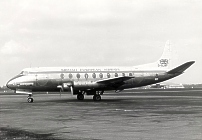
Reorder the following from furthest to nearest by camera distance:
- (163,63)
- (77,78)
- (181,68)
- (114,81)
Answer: (163,63) → (181,68) → (77,78) → (114,81)

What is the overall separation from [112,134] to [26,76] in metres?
22.5

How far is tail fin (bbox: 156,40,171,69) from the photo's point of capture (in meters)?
35.1

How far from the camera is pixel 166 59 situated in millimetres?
35844

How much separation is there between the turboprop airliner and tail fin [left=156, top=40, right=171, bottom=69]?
78 cm

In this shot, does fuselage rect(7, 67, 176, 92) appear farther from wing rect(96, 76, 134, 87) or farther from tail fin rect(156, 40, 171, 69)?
tail fin rect(156, 40, 171, 69)

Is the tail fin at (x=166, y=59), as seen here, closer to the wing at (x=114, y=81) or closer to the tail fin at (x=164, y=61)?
the tail fin at (x=164, y=61)

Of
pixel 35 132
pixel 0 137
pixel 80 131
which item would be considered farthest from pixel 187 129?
pixel 0 137

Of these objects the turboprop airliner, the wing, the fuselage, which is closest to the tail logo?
the turboprop airliner

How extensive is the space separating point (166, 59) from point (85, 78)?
33.7 ft

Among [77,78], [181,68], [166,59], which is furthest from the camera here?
[166,59]

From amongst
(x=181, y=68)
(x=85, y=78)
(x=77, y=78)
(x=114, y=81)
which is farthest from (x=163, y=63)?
(x=77, y=78)

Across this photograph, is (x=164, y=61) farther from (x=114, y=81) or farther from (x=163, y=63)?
(x=114, y=81)

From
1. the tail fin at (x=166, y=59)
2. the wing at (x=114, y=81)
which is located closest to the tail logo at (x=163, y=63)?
the tail fin at (x=166, y=59)

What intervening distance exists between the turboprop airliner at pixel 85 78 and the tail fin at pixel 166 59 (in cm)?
78
